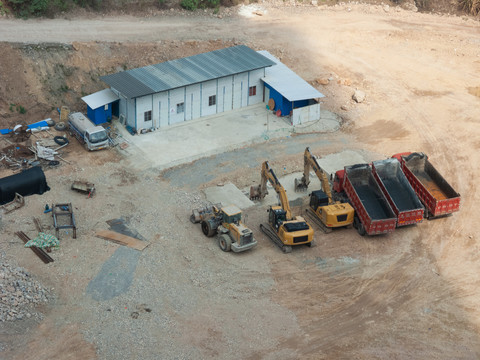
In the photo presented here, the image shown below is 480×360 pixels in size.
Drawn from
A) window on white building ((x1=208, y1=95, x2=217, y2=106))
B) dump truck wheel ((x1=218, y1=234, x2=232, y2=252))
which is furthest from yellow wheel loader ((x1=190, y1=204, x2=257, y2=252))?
window on white building ((x1=208, y1=95, x2=217, y2=106))

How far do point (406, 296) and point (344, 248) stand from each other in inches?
186

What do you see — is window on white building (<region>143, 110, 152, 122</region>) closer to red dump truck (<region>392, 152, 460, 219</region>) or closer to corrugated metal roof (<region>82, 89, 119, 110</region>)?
corrugated metal roof (<region>82, 89, 119, 110</region>)

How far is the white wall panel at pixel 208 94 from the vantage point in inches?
1993

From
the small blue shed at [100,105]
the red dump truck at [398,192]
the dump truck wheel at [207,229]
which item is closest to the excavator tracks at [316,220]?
the red dump truck at [398,192]

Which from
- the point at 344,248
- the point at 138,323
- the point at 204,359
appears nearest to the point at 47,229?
the point at 138,323

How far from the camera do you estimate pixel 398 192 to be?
40.8 meters

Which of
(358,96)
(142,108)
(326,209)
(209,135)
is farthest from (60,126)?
(358,96)

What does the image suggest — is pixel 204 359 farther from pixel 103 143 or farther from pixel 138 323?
pixel 103 143

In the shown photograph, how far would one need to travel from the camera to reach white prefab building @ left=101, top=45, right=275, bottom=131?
159ft

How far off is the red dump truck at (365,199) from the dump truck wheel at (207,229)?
8477 mm

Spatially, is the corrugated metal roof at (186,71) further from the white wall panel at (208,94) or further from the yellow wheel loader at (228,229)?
the yellow wheel loader at (228,229)

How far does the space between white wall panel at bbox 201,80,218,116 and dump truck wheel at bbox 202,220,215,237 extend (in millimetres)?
15720

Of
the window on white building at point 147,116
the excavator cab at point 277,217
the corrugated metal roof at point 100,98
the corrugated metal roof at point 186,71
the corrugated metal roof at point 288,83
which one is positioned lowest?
the excavator cab at point 277,217

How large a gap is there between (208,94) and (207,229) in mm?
16620
